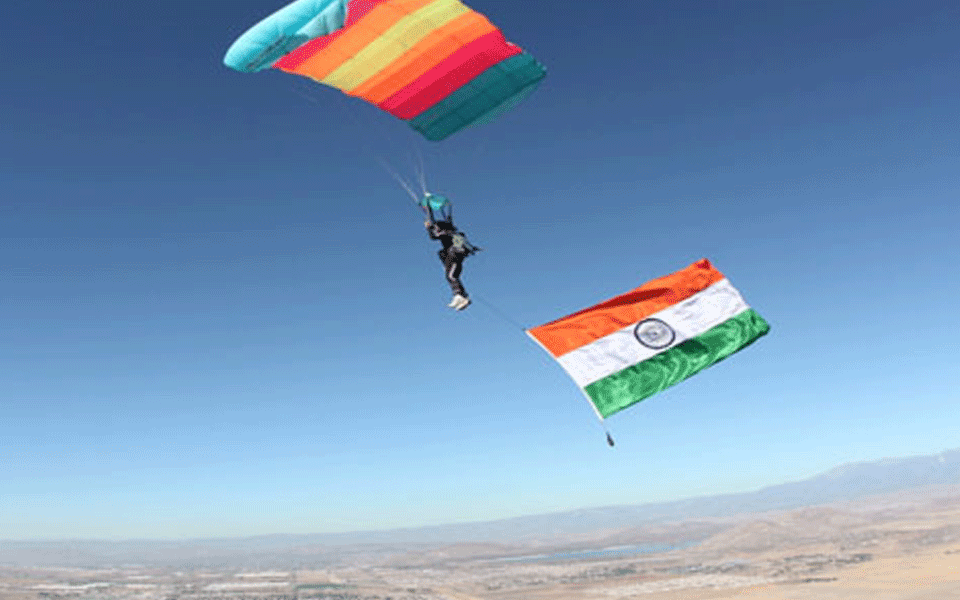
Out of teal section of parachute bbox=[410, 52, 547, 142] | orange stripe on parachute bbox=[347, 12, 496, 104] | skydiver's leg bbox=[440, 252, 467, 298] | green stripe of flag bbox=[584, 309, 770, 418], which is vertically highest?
orange stripe on parachute bbox=[347, 12, 496, 104]

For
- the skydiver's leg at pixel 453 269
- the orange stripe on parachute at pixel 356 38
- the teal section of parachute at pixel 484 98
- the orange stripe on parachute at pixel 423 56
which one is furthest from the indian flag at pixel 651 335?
the orange stripe on parachute at pixel 356 38

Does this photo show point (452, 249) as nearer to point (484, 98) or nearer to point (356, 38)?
point (484, 98)

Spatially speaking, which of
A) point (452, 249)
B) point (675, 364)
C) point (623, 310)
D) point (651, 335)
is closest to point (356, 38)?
point (452, 249)

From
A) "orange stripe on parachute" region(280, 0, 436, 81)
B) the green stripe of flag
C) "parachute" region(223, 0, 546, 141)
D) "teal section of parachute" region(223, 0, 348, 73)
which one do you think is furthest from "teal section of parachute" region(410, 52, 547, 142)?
the green stripe of flag

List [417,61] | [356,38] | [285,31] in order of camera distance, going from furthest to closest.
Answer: [417,61]
[356,38]
[285,31]

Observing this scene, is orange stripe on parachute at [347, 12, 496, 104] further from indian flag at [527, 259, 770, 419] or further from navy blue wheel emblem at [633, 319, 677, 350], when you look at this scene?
navy blue wheel emblem at [633, 319, 677, 350]

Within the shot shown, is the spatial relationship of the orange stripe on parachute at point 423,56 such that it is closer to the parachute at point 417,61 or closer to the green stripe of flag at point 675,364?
the parachute at point 417,61
